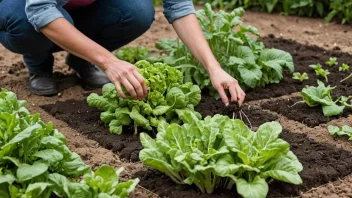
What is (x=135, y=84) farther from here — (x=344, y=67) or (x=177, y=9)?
(x=344, y=67)

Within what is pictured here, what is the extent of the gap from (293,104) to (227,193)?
149cm

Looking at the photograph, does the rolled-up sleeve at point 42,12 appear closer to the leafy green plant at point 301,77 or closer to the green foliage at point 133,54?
the green foliage at point 133,54

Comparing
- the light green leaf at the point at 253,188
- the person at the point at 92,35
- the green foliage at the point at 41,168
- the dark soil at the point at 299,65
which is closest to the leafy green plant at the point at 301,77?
the dark soil at the point at 299,65

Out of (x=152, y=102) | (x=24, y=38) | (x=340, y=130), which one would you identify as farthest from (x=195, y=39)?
(x=24, y=38)

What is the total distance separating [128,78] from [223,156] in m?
0.75

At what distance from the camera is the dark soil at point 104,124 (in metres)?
3.74

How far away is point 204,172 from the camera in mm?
2977

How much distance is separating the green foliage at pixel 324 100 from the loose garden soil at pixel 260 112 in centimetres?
7

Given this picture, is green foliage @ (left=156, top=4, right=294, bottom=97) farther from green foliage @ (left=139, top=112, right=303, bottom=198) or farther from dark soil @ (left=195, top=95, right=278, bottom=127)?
green foliage @ (left=139, top=112, right=303, bottom=198)

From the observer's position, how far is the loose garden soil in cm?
323

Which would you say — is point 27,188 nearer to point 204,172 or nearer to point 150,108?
point 204,172

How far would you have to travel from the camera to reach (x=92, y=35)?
189 inches

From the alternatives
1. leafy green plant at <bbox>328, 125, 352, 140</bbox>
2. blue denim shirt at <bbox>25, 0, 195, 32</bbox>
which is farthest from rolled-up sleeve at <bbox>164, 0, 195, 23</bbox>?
leafy green plant at <bbox>328, 125, 352, 140</bbox>

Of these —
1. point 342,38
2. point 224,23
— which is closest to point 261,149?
point 224,23
